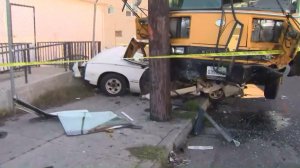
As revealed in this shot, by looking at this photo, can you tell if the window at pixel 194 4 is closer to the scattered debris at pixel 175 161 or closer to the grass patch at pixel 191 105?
the grass patch at pixel 191 105

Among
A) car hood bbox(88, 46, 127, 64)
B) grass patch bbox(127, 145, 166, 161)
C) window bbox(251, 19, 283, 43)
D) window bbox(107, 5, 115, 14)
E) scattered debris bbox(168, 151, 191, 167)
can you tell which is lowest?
scattered debris bbox(168, 151, 191, 167)

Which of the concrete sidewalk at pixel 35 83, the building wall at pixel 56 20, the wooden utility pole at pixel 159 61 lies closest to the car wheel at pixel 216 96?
the wooden utility pole at pixel 159 61

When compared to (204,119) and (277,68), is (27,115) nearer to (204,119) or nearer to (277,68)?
(204,119)

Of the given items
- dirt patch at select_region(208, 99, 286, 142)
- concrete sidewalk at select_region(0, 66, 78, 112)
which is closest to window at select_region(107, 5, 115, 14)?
concrete sidewalk at select_region(0, 66, 78, 112)

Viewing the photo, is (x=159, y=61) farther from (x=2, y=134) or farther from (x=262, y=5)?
(x=2, y=134)

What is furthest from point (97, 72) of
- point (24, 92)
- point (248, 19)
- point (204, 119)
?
point (248, 19)

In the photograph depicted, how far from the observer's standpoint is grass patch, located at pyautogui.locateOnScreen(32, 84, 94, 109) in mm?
8664

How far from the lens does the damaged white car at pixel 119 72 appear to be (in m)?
10.1

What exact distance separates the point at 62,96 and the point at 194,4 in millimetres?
3719

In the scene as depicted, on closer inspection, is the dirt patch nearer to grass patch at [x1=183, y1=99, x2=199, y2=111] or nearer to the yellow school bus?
grass patch at [x1=183, y1=99, x2=199, y2=111]

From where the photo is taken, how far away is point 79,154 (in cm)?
554

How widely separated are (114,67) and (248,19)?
3.95m

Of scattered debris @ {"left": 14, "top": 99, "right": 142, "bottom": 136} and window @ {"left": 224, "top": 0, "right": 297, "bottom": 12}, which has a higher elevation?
window @ {"left": 224, "top": 0, "right": 297, "bottom": 12}

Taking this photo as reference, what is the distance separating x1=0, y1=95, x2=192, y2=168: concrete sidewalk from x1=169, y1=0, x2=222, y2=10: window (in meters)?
2.23
